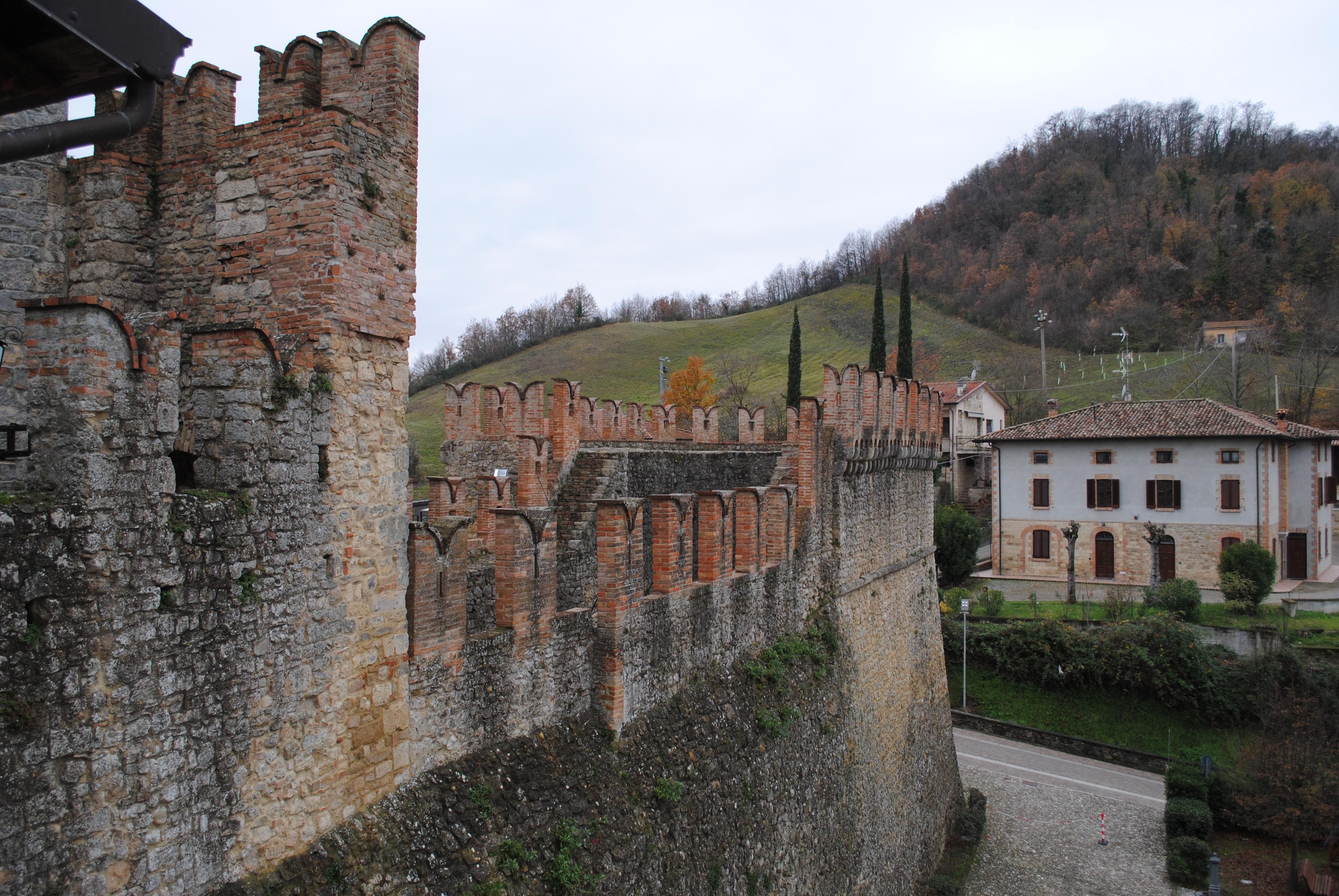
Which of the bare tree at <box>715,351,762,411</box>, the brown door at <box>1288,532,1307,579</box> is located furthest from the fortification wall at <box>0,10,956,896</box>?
the bare tree at <box>715,351,762,411</box>

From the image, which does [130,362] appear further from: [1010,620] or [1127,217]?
[1127,217]

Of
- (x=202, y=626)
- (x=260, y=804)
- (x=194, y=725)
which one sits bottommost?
(x=260, y=804)

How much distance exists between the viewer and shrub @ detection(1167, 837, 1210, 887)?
1812cm

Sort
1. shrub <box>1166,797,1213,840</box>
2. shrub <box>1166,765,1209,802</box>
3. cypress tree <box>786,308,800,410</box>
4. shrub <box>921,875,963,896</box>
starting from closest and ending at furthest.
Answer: shrub <box>921,875,963,896</box> → shrub <box>1166,797,1213,840</box> → shrub <box>1166,765,1209,802</box> → cypress tree <box>786,308,800,410</box>

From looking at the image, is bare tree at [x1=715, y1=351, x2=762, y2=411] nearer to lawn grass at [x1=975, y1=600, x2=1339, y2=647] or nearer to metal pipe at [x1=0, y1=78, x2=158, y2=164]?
lawn grass at [x1=975, y1=600, x2=1339, y2=647]

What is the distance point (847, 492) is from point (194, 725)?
35.4 ft

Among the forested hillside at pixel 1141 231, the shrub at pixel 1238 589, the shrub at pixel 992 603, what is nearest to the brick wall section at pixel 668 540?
the shrub at pixel 992 603

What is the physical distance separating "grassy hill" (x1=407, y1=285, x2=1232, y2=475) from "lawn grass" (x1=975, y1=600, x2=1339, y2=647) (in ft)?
97.2

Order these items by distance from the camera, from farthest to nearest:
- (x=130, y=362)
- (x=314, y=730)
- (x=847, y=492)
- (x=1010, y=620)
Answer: (x=1010, y=620) → (x=847, y=492) → (x=314, y=730) → (x=130, y=362)

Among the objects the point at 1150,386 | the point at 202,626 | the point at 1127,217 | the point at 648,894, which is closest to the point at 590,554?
the point at 648,894

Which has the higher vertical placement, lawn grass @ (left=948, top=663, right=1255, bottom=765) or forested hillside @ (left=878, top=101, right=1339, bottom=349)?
forested hillside @ (left=878, top=101, right=1339, bottom=349)

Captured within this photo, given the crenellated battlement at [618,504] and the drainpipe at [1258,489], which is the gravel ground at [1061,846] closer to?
the crenellated battlement at [618,504]

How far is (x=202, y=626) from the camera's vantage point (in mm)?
4488

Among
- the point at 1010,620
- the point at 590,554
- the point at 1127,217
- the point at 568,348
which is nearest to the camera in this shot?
the point at 590,554
